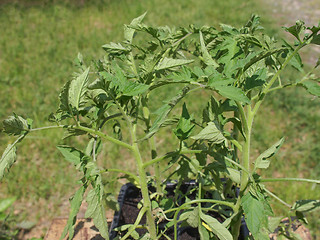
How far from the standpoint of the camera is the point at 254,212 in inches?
37.2

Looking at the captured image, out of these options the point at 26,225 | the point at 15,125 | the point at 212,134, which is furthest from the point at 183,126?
the point at 26,225

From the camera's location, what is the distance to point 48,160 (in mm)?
2496

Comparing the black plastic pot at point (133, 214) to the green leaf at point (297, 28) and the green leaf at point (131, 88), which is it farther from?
the green leaf at point (297, 28)

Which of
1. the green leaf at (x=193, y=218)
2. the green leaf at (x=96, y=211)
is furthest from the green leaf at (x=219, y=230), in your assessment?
the green leaf at (x=96, y=211)

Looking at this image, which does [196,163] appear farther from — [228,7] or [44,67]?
[228,7]

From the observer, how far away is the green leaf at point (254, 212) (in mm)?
928

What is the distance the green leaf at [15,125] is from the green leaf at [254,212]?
0.63 meters

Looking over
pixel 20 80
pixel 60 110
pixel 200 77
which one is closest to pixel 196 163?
pixel 200 77

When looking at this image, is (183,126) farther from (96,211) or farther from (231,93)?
(96,211)

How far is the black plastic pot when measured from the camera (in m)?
1.37

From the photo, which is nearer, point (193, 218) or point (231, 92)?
point (231, 92)

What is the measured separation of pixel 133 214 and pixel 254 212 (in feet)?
2.24

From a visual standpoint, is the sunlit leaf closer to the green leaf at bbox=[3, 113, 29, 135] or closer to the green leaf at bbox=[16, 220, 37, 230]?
the green leaf at bbox=[3, 113, 29, 135]

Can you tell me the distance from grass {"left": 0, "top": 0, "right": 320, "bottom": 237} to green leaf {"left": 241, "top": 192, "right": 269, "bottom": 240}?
2.28 feet
